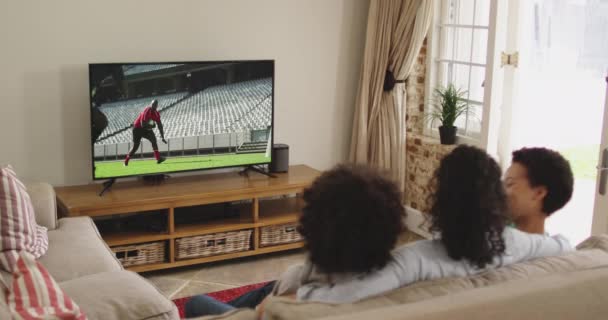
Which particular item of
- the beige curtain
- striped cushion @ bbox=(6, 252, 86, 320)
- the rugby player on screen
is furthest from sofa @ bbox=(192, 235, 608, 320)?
the beige curtain

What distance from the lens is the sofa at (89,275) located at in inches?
104

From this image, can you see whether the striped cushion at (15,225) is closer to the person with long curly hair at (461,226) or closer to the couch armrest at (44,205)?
the couch armrest at (44,205)

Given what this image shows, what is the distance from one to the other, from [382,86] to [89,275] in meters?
2.74

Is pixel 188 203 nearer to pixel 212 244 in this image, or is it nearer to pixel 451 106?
pixel 212 244

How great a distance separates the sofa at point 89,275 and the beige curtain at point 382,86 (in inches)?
84.7

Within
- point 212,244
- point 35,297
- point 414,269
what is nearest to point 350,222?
point 414,269

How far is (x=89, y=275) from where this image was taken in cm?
304

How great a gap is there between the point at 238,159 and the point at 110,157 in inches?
31.9

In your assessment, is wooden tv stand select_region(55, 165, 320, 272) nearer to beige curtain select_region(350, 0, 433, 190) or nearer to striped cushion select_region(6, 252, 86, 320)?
beige curtain select_region(350, 0, 433, 190)

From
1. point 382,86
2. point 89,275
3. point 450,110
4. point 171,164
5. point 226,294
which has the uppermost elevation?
point 382,86

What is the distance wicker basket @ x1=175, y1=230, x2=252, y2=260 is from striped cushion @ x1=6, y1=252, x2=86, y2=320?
250 centimetres

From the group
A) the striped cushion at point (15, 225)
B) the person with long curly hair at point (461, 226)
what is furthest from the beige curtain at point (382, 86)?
the person with long curly hair at point (461, 226)

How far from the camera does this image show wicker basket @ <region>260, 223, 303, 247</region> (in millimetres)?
4656

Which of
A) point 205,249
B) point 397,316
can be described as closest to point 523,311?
point 397,316
